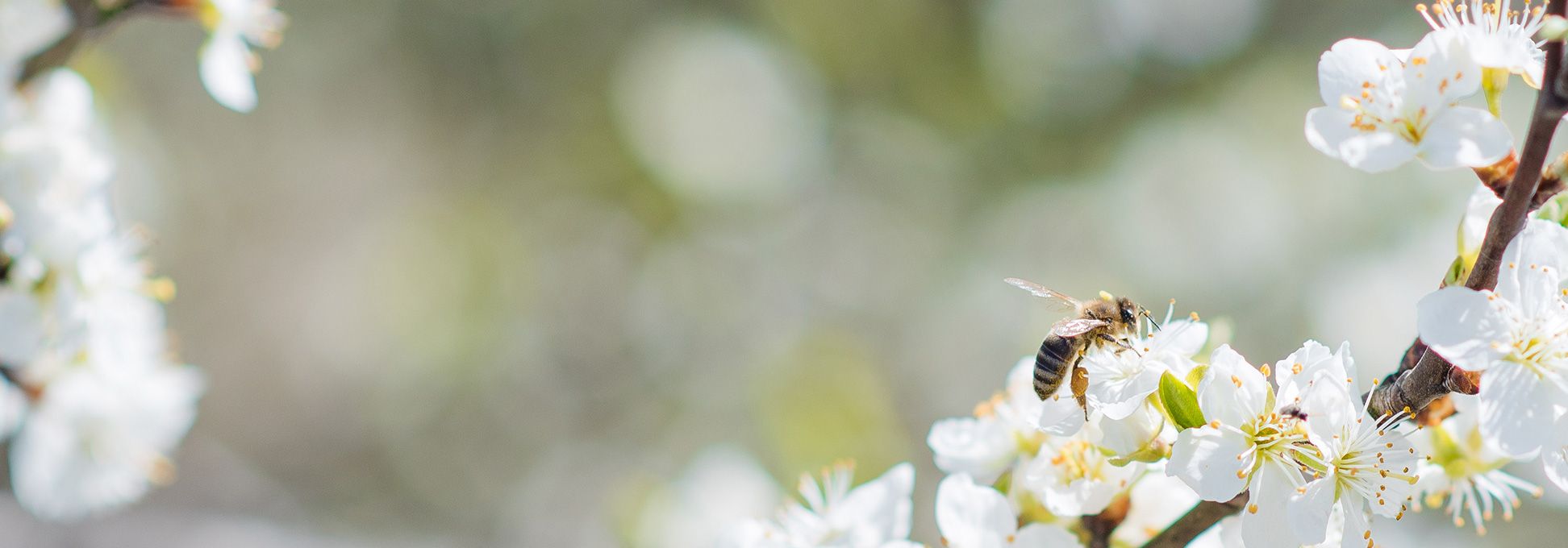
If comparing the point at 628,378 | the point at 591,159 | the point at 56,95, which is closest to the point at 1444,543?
the point at 56,95

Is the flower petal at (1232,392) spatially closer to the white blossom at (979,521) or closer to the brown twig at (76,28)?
A: the white blossom at (979,521)

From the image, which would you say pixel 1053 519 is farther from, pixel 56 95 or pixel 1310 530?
pixel 56 95

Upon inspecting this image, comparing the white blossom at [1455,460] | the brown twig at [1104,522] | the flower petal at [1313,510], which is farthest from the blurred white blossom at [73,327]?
the white blossom at [1455,460]

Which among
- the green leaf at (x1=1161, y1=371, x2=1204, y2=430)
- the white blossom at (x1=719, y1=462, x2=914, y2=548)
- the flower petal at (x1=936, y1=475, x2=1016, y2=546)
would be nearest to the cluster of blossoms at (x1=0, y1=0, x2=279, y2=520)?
the white blossom at (x1=719, y1=462, x2=914, y2=548)

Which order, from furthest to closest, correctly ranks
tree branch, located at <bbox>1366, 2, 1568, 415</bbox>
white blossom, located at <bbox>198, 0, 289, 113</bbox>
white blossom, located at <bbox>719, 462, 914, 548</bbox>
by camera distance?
white blossom, located at <bbox>198, 0, 289, 113</bbox>, white blossom, located at <bbox>719, 462, 914, 548</bbox>, tree branch, located at <bbox>1366, 2, 1568, 415</bbox>

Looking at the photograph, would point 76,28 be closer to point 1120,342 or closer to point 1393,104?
point 1120,342

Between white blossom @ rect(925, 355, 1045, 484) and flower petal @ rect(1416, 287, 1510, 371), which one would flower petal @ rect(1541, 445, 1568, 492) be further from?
white blossom @ rect(925, 355, 1045, 484)
